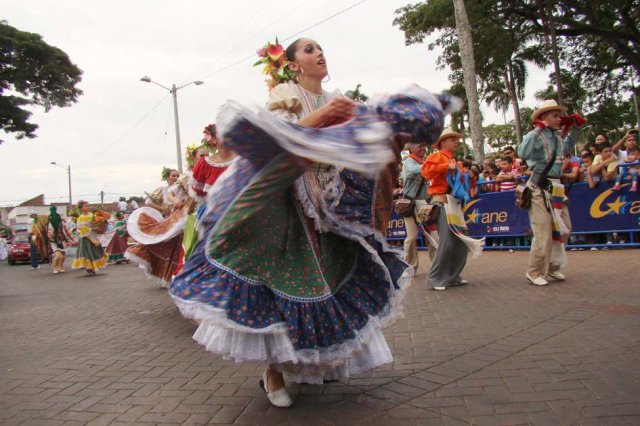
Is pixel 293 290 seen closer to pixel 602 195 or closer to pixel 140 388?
pixel 140 388

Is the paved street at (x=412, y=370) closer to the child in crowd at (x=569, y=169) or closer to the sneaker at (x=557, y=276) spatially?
the sneaker at (x=557, y=276)

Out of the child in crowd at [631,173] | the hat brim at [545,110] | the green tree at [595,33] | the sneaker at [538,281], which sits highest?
the green tree at [595,33]

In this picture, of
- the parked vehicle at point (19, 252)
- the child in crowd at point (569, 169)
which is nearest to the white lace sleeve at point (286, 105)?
the child in crowd at point (569, 169)

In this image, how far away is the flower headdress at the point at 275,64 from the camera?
118 inches

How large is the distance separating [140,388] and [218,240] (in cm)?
140

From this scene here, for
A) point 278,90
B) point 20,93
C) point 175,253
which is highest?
point 20,93

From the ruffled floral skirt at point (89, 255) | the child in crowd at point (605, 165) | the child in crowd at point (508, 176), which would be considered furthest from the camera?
the ruffled floral skirt at point (89, 255)

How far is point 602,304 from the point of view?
488 cm

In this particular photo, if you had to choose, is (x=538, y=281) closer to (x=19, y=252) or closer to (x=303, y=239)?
(x=303, y=239)

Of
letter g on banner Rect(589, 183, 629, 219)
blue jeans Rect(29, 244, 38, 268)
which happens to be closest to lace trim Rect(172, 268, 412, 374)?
letter g on banner Rect(589, 183, 629, 219)

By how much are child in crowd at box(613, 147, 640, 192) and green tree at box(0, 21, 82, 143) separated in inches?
1060

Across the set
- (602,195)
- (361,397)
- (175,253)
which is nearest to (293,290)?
(361,397)

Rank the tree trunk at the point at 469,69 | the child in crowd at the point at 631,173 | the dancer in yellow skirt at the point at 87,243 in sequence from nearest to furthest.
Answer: the child in crowd at the point at 631,173
the dancer in yellow skirt at the point at 87,243
the tree trunk at the point at 469,69

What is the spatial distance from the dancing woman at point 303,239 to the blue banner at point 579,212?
7093 millimetres
